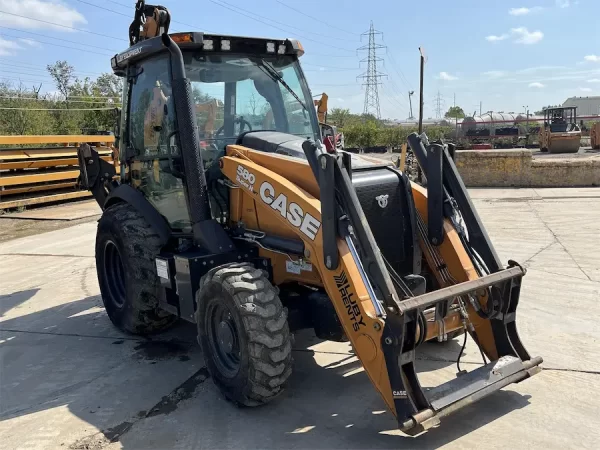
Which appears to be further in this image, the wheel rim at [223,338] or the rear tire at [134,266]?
the rear tire at [134,266]

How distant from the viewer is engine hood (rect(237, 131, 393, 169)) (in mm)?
4207

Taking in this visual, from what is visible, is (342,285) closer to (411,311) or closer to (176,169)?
(411,311)

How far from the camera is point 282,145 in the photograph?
14.2 feet

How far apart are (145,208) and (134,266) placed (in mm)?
550

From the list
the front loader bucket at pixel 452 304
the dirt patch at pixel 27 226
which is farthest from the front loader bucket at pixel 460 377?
the dirt patch at pixel 27 226

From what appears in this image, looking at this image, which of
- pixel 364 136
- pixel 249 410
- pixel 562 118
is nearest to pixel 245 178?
pixel 249 410

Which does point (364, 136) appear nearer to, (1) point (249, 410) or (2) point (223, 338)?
(2) point (223, 338)

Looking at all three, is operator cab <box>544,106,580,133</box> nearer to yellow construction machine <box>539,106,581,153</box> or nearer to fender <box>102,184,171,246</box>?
yellow construction machine <box>539,106,581,153</box>

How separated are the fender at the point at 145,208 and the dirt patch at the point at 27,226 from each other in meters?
6.93

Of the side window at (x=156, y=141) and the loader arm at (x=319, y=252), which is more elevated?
the side window at (x=156, y=141)

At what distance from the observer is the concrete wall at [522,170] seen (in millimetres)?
14836

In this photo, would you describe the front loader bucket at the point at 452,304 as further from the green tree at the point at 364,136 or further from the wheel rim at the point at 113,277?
the green tree at the point at 364,136

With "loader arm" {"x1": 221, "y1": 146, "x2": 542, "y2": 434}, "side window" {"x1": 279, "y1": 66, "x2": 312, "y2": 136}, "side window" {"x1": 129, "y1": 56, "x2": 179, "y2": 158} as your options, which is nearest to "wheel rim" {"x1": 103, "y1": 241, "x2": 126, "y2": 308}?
"side window" {"x1": 129, "y1": 56, "x2": 179, "y2": 158}

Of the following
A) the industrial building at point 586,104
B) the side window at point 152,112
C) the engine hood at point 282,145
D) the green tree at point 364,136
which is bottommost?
the engine hood at point 282,145
